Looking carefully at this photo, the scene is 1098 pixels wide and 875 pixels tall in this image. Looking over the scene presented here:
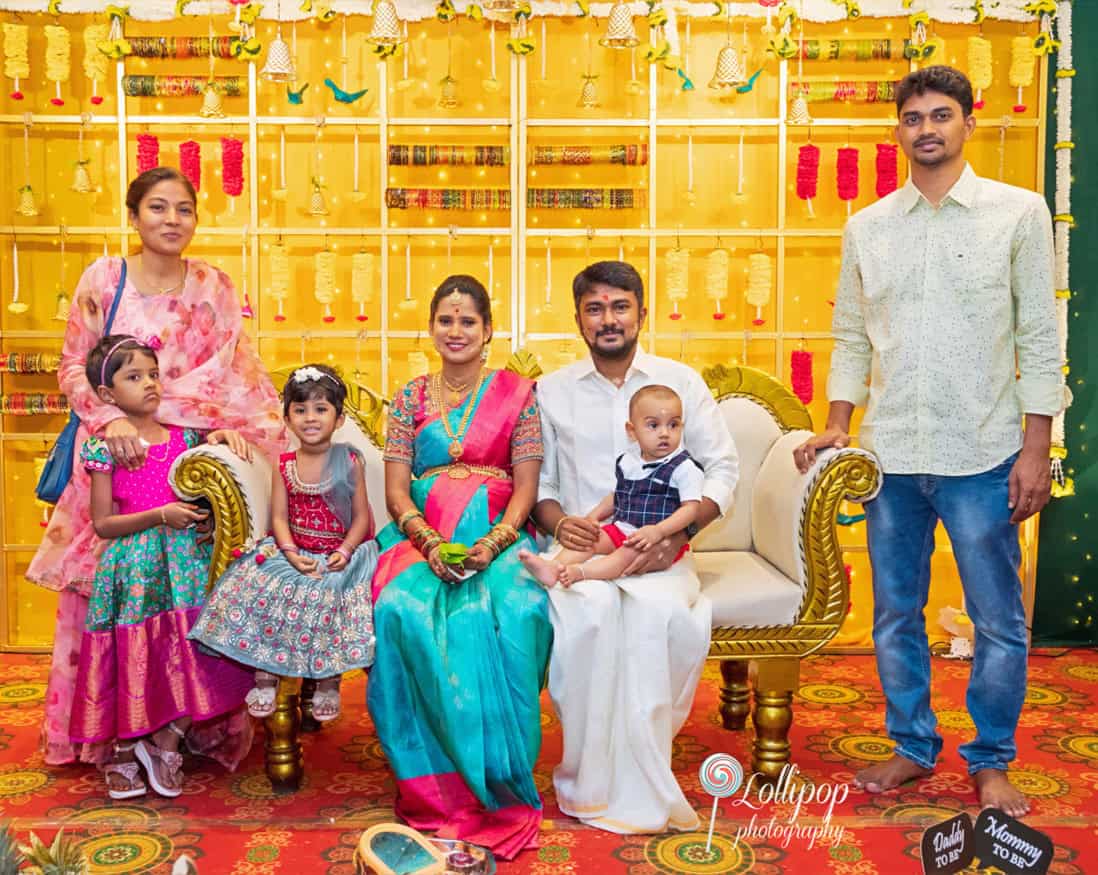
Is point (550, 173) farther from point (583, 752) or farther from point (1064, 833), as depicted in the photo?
point (1064, 833)

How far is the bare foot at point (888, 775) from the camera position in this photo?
286 cm

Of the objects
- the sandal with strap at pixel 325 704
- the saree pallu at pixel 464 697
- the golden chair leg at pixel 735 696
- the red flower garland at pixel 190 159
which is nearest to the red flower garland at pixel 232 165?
the red flower garland at pixel 190 159

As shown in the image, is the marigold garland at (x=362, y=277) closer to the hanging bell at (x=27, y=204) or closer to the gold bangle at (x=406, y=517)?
the hanging bell at (x=27, y=204)

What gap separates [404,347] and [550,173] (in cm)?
102

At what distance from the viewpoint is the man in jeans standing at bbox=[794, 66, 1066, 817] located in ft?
8.88

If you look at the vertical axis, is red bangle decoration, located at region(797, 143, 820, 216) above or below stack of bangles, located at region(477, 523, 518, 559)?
above

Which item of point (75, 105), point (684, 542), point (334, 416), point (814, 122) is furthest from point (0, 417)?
point (814, 122)

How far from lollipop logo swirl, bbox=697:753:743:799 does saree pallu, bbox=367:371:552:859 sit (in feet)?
1.47

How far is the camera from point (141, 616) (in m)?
2.93

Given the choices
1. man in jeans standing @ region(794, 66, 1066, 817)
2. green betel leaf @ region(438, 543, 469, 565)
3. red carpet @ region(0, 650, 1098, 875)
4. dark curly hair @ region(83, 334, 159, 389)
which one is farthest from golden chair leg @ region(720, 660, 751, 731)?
dark curly hair @ region(83, 334, 159, 389)

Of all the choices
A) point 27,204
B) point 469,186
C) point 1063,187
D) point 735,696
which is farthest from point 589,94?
point 735,696

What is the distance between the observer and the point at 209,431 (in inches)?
125

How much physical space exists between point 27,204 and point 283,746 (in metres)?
2.77

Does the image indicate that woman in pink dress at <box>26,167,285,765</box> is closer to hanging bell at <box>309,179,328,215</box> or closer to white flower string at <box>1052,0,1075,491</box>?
hanging bell at <box>309,179,328,215</box>
